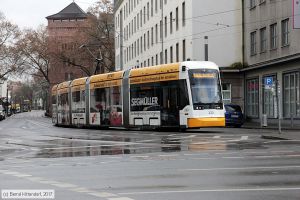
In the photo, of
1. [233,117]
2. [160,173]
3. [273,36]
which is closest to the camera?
[160,173]

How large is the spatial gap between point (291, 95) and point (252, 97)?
807 cm

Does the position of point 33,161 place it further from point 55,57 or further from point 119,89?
point 55,57

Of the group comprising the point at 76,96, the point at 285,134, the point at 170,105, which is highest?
the point at 76,96

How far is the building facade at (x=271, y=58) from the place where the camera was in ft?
126

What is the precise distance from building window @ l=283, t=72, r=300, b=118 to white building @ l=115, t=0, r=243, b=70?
9.83 meters

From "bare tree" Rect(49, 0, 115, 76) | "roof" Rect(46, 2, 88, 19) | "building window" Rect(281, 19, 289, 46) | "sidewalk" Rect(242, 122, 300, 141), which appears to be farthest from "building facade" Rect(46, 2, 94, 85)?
"sidewalk" Rect(242, 122, 300, 141)

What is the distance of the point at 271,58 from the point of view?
4222 cm

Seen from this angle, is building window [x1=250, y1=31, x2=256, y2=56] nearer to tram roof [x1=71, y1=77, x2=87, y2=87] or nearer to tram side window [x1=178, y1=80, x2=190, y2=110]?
tram roof [x1=71, y1=77, x2=87, y2=87]

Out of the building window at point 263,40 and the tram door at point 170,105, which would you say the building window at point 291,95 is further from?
the tram door at point 170,105

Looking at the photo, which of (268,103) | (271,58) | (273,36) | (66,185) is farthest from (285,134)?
(66,185)

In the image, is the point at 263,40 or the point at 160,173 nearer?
the point at 160,173

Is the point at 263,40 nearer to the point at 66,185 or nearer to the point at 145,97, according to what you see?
the point at 145,97

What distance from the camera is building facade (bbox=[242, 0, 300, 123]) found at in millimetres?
38531

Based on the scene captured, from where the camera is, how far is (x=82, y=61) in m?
91.5
